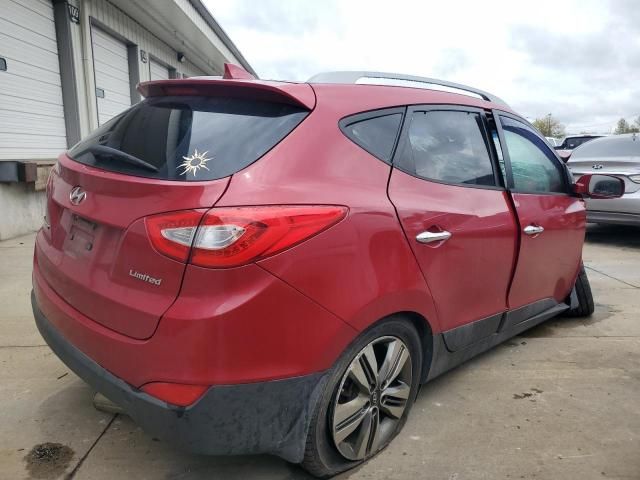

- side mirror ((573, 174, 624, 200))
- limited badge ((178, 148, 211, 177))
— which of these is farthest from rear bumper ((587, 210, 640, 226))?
limited badge ((178, 148, 211, 177))

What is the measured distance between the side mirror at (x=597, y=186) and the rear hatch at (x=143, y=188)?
2557 mm

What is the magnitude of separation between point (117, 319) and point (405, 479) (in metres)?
1.35

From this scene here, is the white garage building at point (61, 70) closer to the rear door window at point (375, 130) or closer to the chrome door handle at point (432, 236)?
the rear door window at point (375, 130)

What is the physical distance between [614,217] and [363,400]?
Result: 20.9ft

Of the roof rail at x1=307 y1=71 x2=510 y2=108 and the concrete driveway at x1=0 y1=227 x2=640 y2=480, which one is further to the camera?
the roof rail at x1=307 y1=71 x2=510 y2=108

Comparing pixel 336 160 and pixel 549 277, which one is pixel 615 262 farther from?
pixel 336 160

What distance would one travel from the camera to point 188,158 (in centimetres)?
190

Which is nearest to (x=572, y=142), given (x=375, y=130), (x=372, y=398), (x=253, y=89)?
(x=375, y=130)

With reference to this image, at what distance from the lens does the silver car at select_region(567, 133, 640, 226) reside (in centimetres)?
693

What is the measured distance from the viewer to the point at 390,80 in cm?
256

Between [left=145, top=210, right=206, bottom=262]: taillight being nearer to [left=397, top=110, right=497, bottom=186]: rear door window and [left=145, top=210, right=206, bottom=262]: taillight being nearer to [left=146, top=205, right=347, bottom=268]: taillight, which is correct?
[left=146, top=205, right=347, bottom=268]: taillight

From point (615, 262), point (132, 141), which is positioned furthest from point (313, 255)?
point (615, 262)

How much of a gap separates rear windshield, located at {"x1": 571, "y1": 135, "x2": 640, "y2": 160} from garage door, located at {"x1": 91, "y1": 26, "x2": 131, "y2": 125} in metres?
8.16

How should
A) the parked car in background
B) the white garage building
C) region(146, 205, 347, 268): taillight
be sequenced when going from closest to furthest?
1. region(146, 205, 347, 268): taillight
2. the white garage building
3. the parked car in background
